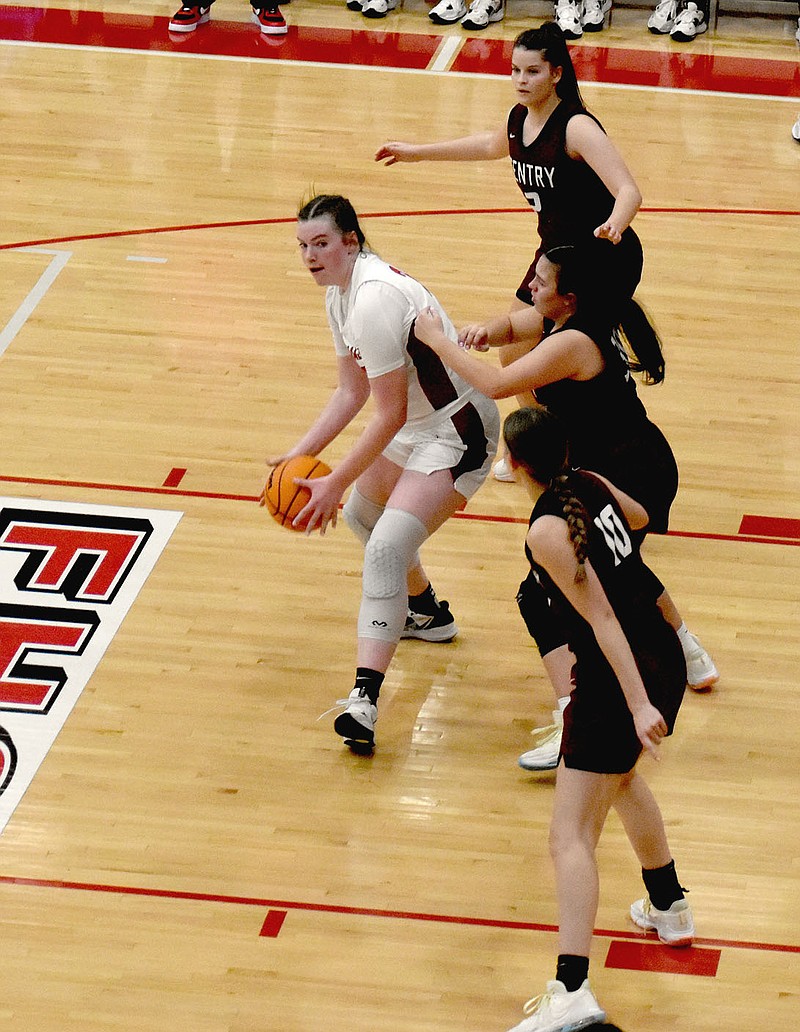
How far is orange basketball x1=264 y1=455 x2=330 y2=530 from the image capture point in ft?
15.2

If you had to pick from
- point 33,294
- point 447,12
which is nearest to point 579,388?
point 33,294

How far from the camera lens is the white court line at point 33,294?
692 centimetres

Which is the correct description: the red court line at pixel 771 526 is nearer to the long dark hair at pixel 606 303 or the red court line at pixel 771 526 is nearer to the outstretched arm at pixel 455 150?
the long dark hair at pixel 606 303

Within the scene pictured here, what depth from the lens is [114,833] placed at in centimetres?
436

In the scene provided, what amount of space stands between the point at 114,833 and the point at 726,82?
24.0ft

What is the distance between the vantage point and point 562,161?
5133mm

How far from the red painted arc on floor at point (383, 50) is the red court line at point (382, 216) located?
6.64 feet

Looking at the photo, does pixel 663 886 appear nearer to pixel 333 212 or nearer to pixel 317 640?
pixel 317 640

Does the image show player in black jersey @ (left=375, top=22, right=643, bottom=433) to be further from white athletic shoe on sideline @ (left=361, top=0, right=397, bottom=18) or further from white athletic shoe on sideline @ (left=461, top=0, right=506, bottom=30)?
white athletic shoe on sideline @ (left=361, top=0, right=397, bottom=18)

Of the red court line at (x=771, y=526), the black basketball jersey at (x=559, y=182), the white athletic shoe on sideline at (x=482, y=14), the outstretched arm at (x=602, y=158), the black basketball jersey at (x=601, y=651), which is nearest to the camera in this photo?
the black basketball jersey at (x=601, y=651)

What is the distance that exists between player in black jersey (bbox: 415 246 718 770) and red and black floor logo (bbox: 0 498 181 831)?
56.5 inches

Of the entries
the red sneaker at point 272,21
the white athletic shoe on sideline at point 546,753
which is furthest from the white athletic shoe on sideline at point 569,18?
the white athletic shoe on sideline at point 546,753

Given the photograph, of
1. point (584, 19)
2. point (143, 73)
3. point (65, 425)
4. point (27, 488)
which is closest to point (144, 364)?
point (65, 425)

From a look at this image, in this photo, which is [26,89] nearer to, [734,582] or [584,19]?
[584,19]
